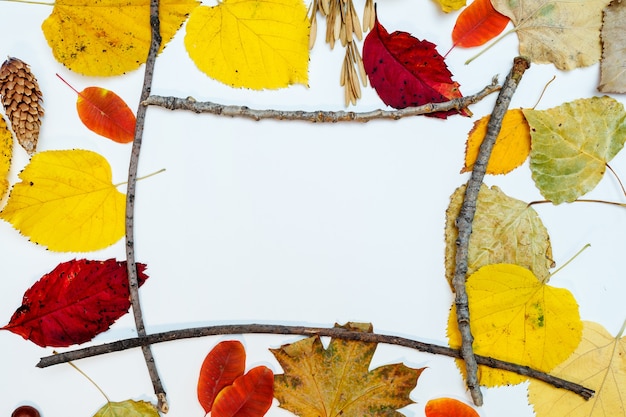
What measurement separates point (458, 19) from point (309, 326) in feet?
1.57

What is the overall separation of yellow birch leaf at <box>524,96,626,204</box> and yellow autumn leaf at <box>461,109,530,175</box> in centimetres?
1

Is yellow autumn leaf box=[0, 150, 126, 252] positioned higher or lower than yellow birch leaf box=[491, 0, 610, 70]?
lower

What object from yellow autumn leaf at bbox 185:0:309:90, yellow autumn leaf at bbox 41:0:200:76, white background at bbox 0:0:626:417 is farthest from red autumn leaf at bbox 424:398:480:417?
yellow autumn leaf at bbox 41:0:200:76

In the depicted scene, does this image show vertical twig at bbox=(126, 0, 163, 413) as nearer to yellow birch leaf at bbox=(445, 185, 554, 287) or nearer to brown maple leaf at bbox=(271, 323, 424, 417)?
Result: brown maple leaf at bbox=(271, 323, 424, 417)

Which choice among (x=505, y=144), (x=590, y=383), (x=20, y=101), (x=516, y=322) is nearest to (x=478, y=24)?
(x=505, y=144)

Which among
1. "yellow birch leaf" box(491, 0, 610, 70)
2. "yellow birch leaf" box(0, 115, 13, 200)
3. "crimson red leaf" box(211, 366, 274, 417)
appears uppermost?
"yellow birch leaf" box(491, 0, 610, 70)

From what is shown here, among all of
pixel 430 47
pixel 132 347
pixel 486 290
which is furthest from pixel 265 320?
pixel 430 47

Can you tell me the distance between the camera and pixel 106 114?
680 mm

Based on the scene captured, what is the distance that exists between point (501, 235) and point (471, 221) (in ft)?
0.16

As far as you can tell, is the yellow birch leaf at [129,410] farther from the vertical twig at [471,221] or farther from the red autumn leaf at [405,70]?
the red autumn leaf at [405,70]

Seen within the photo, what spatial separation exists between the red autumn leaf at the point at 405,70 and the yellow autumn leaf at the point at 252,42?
0.09 meters

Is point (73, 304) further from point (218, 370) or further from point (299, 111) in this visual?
point (299, 111)

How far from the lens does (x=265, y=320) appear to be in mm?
689

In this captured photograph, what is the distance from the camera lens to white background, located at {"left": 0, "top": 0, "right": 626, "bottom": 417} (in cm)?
69
